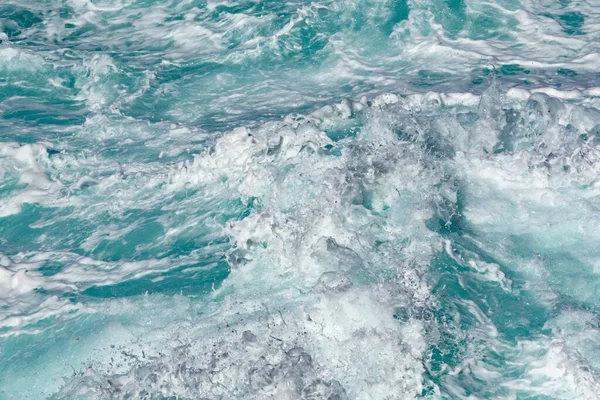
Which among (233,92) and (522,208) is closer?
(522,208)

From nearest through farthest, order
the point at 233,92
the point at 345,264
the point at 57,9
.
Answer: the point at 345,264, the point at 233,92, the point at 57,9

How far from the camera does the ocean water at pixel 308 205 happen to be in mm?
7840

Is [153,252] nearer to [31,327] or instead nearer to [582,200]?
[31,327]

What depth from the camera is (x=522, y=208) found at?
9.78 metres

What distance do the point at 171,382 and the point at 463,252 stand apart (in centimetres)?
399

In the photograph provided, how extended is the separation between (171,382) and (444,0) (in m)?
10.7

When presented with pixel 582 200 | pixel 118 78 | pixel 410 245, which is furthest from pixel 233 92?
pixel 582 200

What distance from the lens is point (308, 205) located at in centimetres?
995

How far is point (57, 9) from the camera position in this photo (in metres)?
16.7

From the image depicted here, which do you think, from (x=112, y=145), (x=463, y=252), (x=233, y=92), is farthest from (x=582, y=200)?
(x=112, y=145)

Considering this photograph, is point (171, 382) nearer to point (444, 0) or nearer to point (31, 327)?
point (31, 327)

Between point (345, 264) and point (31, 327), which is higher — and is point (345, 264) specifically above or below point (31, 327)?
above

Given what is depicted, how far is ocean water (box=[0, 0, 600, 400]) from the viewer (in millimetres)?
7840

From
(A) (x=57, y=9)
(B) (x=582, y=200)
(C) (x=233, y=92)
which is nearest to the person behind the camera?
(B) (x=582, y=200)
